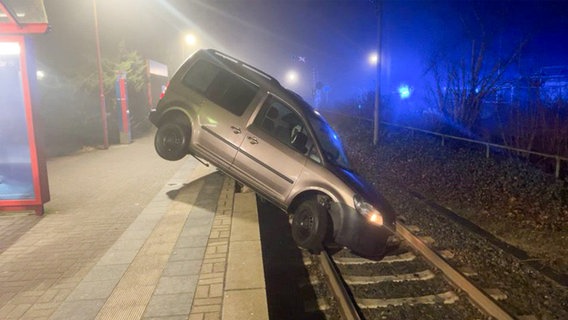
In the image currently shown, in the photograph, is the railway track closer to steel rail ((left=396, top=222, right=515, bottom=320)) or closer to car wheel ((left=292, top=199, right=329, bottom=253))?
steel rail ((left=396, top=222, right=515, bottom=320))

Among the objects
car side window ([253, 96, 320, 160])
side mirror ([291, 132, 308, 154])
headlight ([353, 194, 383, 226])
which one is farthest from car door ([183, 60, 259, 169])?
headlight ([353, 194, 383, 226])

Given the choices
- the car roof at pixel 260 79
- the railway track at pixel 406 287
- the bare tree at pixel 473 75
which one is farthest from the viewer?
the bare tree at pixel 473 75

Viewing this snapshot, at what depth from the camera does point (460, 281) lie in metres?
5.35

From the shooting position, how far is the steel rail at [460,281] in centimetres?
466

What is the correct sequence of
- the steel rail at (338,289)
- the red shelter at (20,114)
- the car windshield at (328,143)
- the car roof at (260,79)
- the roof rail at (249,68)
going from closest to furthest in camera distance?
1. the steel rail at (338,289)
2. the car windshield at (328,143)
3. the car roof at (260,79)
4. the roof rail at (249,68)
5. the red shelter at (20,114)

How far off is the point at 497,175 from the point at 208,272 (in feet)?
Result: 25.6

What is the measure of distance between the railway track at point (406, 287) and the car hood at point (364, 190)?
752 millimetres

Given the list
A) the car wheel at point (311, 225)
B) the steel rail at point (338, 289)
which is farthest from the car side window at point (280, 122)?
the steel rail at point (338, 289)

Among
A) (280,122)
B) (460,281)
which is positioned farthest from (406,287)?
(280,122)

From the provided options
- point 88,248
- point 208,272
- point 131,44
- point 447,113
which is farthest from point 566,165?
point 131,44

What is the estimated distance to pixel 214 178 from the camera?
10250mm

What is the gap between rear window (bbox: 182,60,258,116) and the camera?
6906mm

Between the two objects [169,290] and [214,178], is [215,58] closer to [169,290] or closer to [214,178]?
[214,178]

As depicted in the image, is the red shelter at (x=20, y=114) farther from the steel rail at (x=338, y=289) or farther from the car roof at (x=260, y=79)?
the steel rail at (x=338, y=289)
